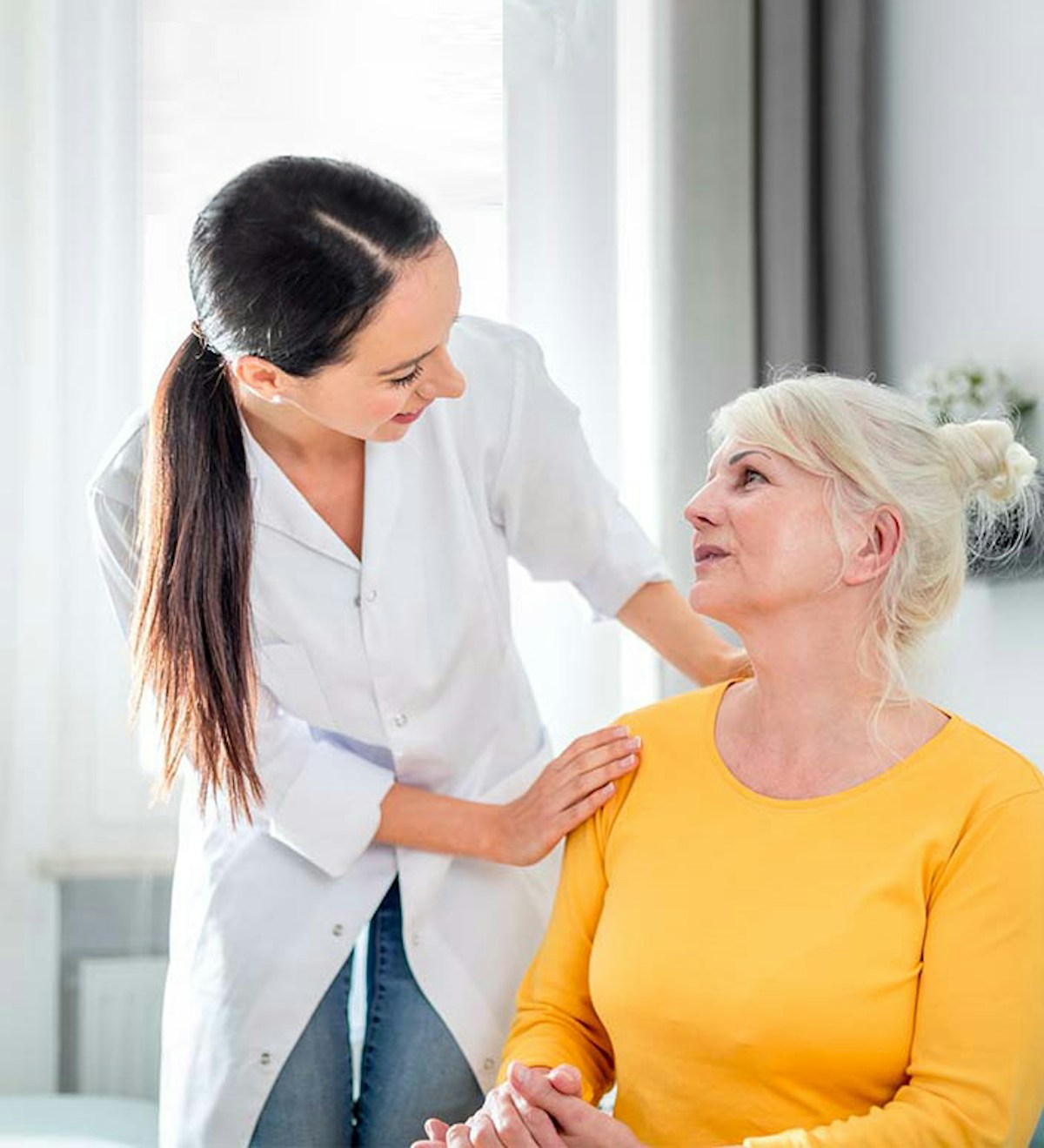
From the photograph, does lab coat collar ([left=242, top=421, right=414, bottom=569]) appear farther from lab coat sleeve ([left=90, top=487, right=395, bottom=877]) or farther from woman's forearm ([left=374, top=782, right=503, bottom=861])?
woman's forearm ([left=374, top=782, right=503, bottom=861])

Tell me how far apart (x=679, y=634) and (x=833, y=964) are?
1.87 ft

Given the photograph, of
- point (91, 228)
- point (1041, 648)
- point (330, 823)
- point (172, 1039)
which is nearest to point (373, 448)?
point (330, 823)

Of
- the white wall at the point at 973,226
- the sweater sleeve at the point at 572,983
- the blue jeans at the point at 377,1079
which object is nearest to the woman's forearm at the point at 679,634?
the sweater sleeve at the point at 572,983

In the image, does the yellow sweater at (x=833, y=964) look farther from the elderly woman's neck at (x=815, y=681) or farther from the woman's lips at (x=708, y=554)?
the woman's lips at (x=708, y=554)

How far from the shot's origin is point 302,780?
1.79 m

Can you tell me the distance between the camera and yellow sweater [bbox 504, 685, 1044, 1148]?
4.63ft

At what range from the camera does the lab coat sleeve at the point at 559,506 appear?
1.86 m

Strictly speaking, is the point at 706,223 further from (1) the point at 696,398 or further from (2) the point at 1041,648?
(2) the point at 1041,648

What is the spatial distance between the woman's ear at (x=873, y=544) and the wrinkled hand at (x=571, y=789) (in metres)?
0.29

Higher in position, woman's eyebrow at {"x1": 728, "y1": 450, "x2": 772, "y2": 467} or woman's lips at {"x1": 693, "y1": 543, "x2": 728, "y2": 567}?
woman's eyebrow at {"x1": 728, "y1": 450, "x2": 772, "y2": 467}

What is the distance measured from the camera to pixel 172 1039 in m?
1.87

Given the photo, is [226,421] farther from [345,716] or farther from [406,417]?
[345,716]

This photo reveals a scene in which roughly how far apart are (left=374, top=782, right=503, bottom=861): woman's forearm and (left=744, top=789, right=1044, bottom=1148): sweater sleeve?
0.47 meters

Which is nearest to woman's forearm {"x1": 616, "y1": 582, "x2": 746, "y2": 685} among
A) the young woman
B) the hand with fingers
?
the young woman
